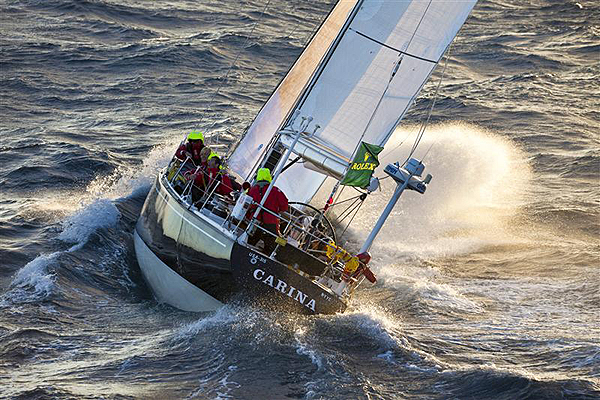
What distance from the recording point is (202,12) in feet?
116

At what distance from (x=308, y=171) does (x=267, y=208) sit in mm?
4080

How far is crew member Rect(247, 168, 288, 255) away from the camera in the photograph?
12.9 meters

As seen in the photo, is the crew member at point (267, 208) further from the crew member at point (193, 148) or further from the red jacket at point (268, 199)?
the crew member at point (193, 148)

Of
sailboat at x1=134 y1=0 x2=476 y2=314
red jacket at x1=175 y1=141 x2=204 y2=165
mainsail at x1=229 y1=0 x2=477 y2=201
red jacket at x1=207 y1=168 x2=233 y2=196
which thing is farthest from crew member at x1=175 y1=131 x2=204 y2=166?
mainsail at x1=229 y1=0 x2=477 y2=201

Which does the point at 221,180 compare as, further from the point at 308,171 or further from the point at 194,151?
the point at 308,171

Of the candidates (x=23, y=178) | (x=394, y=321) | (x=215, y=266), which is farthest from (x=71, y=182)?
(x=394, y=321)

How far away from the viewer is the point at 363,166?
42.6 feet

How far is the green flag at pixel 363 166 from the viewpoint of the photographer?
42.5ft

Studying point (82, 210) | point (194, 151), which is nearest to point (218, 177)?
point (194, 151)

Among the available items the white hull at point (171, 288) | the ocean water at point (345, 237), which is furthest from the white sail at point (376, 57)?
the white hull at point (171, 288)

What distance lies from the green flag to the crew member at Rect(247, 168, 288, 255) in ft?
3.24

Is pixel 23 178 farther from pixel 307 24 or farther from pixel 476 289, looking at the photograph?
pixel 307 24

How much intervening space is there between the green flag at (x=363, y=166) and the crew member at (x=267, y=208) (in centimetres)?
99

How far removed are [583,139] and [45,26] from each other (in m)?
18.3
